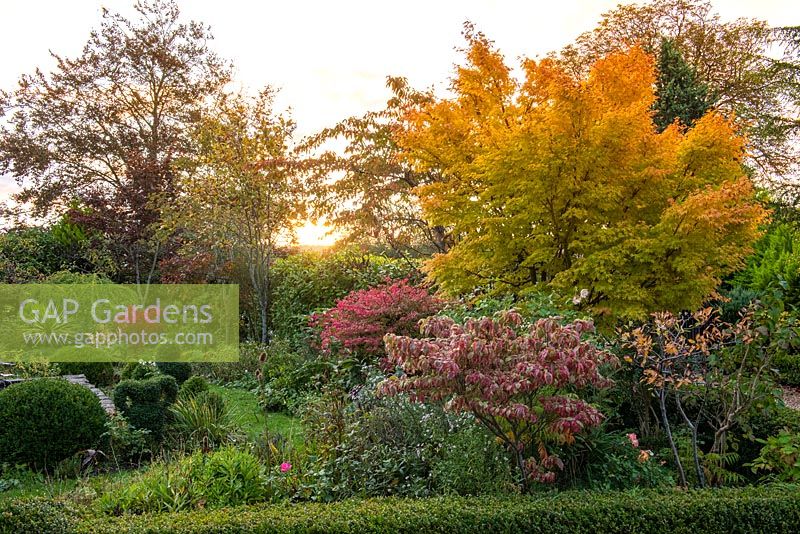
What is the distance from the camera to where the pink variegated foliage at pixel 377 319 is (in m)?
8.34

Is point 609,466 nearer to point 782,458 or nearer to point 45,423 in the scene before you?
point 782,458

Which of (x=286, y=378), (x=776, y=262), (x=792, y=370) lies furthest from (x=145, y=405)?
(x=776, y=262)

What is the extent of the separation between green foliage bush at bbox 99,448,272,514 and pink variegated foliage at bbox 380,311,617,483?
58.8 inches

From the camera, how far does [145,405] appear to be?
6.66 meters

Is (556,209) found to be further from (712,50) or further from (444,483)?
(712,50)

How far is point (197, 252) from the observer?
14.2 meters

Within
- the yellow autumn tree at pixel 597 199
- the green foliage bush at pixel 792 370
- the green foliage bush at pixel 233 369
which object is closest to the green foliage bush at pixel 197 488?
the yellow autumn tree at pixel 597 199

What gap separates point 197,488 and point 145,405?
92.6 inches

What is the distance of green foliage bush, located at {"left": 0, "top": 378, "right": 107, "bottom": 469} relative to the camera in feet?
19.5

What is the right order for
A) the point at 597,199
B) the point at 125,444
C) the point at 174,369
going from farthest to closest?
the point at 174,369 → the point at 597,199 → the point at 125,444

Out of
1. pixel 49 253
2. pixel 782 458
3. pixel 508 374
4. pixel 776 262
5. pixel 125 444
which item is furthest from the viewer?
pixel 49 253

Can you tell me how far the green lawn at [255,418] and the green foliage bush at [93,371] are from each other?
2089 millimetres

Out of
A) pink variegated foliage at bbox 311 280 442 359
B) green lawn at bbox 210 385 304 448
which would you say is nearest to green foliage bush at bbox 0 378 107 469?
green lawn at bbox 210 385 304 448

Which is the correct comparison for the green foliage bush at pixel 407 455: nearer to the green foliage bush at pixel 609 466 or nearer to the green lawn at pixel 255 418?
the green foliage bush at pixel 609 466
